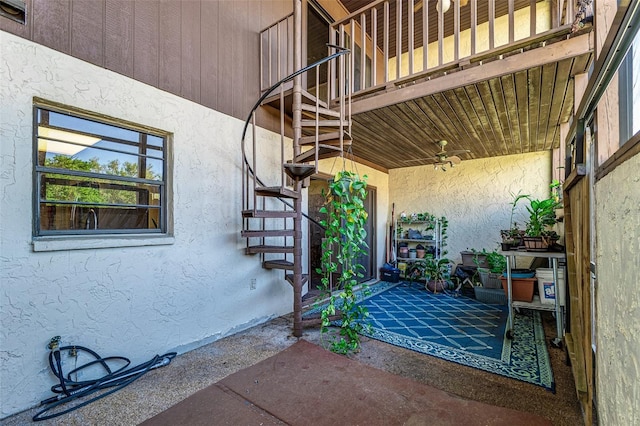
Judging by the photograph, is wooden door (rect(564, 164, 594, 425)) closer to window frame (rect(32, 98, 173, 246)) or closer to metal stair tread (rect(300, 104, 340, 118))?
metal stair tread (rect(300, 104, 340, 118))

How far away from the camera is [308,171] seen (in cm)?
282

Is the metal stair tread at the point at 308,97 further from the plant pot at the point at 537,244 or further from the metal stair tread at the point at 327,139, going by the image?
the plant pot at the point at 537,244

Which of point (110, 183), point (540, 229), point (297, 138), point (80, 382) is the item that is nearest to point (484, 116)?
point (540, 229)

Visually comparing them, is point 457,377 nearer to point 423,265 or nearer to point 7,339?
point 7,339

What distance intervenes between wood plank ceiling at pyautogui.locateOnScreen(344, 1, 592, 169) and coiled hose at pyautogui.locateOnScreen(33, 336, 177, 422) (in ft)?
10.8

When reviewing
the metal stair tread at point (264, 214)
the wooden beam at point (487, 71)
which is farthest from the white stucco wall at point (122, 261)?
the wooden beam at point (487, 71)

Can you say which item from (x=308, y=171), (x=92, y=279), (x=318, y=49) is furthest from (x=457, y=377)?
(x=318, y=49)

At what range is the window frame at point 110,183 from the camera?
73.1 inches

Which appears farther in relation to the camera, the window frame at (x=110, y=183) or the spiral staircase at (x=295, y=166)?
the spiral staircase at (x=295, y=166)

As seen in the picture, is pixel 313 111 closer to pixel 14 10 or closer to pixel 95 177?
pixel 95 177

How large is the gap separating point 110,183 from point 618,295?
3018mm

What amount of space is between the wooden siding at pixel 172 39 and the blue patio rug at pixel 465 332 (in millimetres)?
2610

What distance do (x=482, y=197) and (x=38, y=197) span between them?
5978 mm

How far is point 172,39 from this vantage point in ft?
8.37
